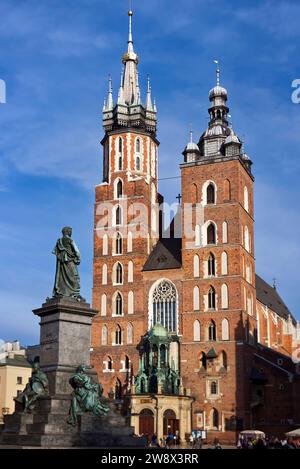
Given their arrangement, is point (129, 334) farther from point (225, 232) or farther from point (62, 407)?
point (62, 407)

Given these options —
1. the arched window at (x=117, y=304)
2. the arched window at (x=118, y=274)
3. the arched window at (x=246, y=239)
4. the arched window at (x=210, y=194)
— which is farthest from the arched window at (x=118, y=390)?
the arched window at (x=210, y=194)

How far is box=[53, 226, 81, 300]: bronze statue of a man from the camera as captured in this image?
73.2ft

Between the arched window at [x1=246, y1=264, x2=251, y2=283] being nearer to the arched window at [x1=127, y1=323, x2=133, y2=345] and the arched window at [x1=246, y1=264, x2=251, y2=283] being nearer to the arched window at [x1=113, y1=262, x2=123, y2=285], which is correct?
the arched window at [x1=127, y1=323, x2=133, y2=345]

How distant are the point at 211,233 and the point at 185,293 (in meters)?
5.04

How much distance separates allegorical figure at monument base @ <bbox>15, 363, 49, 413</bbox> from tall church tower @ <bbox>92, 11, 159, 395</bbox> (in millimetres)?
32175

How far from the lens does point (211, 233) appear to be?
54.1 meters

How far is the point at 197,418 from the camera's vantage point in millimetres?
49719

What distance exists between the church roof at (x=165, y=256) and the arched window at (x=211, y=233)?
2921 mm

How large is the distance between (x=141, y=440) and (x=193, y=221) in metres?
34.2

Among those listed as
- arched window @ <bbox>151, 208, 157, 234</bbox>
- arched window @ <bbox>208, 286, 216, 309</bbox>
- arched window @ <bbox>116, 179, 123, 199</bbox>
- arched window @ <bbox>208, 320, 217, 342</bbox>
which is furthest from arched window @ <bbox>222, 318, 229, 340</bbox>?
arched window @ <bbox>116, 179, 123, 199</bbox>

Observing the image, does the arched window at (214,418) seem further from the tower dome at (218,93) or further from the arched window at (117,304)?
the tower dome at (218,93)
